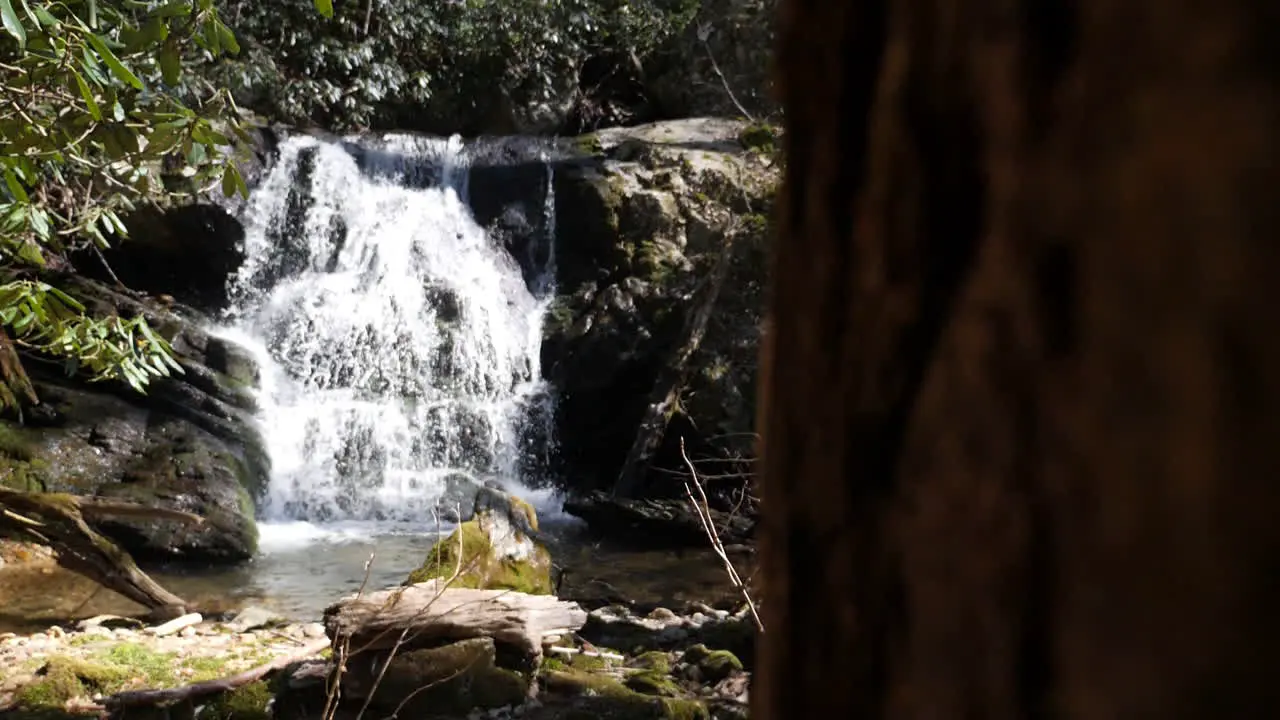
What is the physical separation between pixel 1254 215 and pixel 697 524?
9014 millimetres

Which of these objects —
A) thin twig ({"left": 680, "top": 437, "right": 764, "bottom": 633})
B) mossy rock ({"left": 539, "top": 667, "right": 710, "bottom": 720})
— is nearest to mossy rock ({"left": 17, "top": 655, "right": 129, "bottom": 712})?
mossy rock ({"left": 539, "top": 667, "right": 710, "bottom": 720})

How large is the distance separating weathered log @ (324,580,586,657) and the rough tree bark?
12.5ft

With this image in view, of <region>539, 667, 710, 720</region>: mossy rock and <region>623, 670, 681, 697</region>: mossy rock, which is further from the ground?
<region>539, 667, 710, 720</region>: mossy rock

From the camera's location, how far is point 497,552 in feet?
18.0

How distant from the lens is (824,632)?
498 millimetres

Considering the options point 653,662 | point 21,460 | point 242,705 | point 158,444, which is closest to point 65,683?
point 242,705

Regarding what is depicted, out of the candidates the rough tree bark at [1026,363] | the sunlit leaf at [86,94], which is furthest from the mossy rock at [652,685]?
the rough tree bark at [1026,363]

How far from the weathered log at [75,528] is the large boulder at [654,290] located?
591 cm

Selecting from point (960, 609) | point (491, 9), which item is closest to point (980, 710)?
point (960, 609)

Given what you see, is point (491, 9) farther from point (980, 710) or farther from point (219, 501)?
point (980, 710)

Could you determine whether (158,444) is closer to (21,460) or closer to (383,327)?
(21,460)

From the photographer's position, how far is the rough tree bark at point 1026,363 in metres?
0.28

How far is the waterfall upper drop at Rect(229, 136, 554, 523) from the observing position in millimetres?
10570

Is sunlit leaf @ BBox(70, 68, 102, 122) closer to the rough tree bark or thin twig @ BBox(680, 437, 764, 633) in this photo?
thin twig @ BBox(680, 437, 764, 633)
